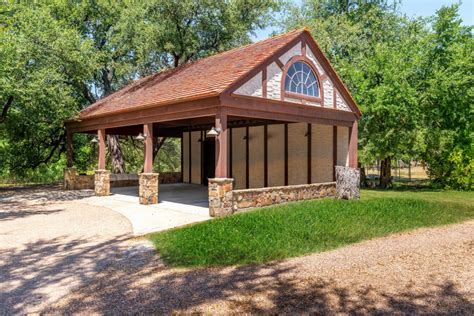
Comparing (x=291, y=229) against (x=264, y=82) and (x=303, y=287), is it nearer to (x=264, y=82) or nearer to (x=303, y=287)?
(x=303, y=287)

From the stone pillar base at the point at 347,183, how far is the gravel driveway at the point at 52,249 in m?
7.42

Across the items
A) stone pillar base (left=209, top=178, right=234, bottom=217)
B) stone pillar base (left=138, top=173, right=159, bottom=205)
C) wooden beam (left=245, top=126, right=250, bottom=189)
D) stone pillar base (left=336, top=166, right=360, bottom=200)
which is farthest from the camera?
wooden beam (left=245, top=126, right=250, bottom=189)

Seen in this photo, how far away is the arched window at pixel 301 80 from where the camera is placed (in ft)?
40.5

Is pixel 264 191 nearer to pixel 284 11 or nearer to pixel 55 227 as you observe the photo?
pixel 55 227

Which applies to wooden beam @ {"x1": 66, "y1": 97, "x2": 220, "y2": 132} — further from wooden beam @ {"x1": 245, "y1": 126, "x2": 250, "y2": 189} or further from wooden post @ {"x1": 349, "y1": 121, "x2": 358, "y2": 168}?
wooden post @ {"x1": 349, "y1": 121, "x2": 358, "y2": 168}

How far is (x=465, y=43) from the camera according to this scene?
776 inches

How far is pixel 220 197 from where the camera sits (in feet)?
31.9

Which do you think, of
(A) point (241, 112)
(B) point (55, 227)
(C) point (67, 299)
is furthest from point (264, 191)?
(C) point (67, 299)

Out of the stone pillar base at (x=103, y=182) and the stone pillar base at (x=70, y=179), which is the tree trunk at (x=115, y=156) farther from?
the stone pillar base at (x=103, y=182)

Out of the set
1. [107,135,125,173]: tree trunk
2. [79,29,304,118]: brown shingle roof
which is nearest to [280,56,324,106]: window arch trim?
[79,29,304,118]: brown shingle roof

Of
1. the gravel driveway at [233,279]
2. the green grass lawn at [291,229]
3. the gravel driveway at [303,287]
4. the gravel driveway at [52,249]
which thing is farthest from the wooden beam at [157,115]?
the gravel driveway at [303,287]

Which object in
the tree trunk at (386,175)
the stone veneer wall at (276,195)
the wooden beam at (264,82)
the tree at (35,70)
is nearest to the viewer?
the stone veneer wall at (276,195)

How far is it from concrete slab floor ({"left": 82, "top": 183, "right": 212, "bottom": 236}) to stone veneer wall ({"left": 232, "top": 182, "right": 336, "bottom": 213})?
1032 mm

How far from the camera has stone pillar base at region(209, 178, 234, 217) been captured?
31.8ft
